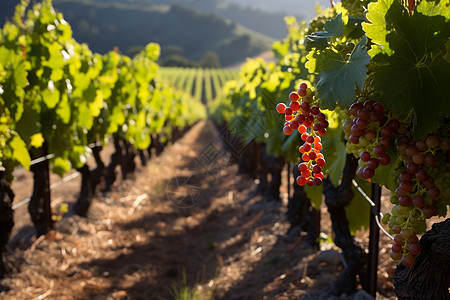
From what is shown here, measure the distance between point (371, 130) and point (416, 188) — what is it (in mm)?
261

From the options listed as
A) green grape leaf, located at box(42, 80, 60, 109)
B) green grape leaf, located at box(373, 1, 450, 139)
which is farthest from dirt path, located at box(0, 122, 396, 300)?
green grape leaf, located at box(373, 1, 450, 139)

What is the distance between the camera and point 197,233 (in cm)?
661

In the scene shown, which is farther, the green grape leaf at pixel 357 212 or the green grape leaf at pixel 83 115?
the green grape leaf at pixel 83 115

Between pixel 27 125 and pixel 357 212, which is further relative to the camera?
pixel 27 125

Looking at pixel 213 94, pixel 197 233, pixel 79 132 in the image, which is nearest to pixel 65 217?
pixel 79 132

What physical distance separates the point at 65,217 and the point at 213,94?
56304 mm

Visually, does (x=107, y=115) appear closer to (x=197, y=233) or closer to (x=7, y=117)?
(x=197, y=233)

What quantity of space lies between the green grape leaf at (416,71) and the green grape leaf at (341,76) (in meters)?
0.07

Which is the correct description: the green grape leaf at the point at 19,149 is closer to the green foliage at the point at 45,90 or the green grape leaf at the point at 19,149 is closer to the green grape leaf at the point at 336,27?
the green foliage at the point at 45,90

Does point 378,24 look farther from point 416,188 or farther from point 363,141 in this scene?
point 416,188

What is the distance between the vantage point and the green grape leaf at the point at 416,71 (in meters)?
Answer: 1.26

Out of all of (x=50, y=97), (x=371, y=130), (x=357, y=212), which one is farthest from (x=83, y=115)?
(x=371, y=130)

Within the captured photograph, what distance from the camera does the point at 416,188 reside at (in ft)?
4.57

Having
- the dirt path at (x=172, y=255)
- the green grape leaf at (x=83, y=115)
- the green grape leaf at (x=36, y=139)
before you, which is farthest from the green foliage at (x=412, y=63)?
the green grape leaf at (x=83, y=115)
